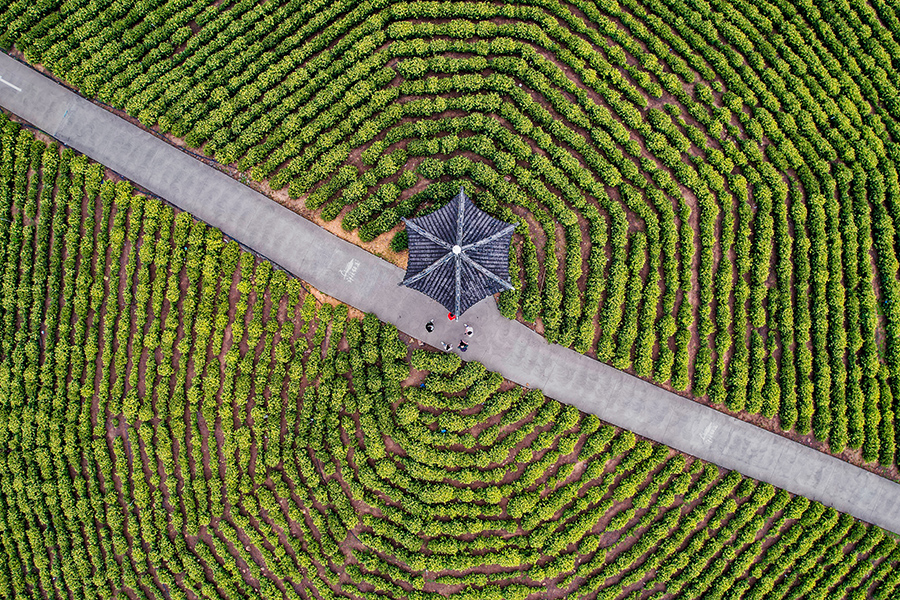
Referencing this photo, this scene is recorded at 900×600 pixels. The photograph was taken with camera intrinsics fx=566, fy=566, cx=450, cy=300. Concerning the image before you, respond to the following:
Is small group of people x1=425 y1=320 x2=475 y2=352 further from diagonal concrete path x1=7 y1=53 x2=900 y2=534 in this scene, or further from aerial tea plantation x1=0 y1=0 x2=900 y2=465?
aerial tea plantation x1=0 y1=0 x2=900 y2=465

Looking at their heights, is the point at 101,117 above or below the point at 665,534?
above

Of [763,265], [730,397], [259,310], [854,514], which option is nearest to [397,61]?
[259,310]

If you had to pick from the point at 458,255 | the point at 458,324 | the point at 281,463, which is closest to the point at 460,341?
the point at 458,324

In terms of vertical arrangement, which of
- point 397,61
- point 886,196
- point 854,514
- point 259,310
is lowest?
point 854,514

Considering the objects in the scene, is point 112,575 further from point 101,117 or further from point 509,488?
point 101,117

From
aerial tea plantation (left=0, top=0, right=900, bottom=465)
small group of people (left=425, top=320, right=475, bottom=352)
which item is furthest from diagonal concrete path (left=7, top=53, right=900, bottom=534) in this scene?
aerial tea plantation (left=0, top=0, right=900, bottom=465)

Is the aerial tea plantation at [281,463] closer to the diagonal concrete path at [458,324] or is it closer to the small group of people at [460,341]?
the diagonal concrete path at [458,324]

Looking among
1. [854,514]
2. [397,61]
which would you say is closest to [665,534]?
[854,514]

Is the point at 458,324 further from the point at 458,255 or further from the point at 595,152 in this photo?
the point at 595,152
